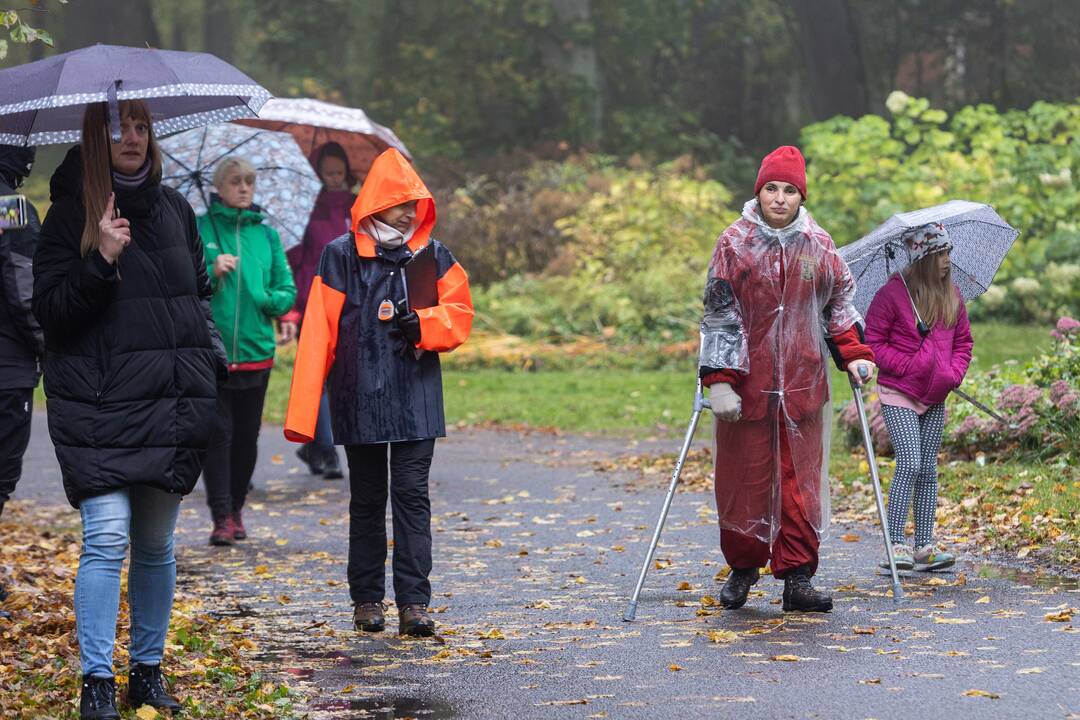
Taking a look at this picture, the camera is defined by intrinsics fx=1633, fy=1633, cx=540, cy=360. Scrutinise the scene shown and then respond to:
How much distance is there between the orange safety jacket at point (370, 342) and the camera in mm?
6613

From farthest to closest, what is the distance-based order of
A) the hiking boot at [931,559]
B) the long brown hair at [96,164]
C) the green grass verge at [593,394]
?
1. the green grass verge at [593,394]
2. the hiking boot at [931,559]
3. the long brown hair at [96,164]

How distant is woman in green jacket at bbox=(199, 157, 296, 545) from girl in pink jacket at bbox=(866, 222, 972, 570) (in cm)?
357

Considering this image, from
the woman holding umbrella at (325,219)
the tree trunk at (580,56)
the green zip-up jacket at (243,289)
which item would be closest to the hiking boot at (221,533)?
the green zip-up jacket at (243,289)

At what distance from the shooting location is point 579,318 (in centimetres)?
2091

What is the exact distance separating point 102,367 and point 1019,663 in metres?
3.21

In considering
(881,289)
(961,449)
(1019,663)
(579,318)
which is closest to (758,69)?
(579,318)

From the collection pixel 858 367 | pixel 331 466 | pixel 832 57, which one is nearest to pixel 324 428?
pixel 331 466

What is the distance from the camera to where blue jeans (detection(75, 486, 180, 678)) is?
16.5ft

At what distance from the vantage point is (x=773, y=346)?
22.1 feet

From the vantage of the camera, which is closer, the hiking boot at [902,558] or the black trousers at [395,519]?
the black trousers at [395,519]

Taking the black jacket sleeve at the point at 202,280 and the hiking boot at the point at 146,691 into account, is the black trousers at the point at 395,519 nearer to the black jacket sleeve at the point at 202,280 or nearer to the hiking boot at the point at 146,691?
the black jacket sleeve at the point at 202,280

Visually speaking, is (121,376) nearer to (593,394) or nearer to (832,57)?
(593,394)

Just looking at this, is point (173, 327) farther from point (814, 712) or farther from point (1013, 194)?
point (1013, 194)

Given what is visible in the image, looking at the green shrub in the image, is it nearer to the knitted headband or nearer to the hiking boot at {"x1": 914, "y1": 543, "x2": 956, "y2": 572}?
the knitted headband
